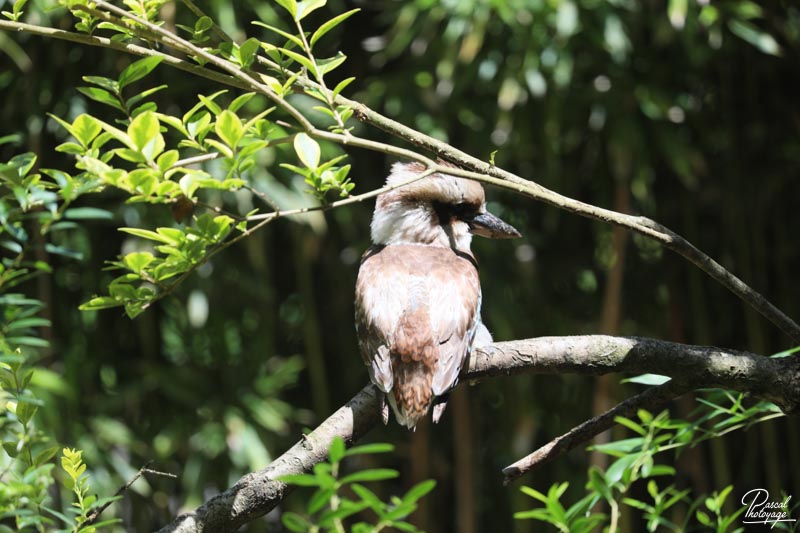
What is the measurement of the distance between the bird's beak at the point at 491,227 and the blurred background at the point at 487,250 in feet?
2.49

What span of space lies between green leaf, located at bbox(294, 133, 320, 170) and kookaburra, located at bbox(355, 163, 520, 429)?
0.45 m

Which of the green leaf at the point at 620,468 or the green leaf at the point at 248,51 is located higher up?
the green leaf at the point at 248,51

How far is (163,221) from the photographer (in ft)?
9.54

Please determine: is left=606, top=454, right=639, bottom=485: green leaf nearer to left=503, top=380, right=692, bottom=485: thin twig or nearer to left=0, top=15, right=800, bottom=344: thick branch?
left=503, top=380, right=692, bottom=485: thin twig

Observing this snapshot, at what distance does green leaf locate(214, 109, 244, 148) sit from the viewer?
106 cm

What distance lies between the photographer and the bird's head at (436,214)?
2256 millimetres

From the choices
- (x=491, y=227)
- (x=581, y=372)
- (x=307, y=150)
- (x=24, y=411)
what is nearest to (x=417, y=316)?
(x=491, y=227)

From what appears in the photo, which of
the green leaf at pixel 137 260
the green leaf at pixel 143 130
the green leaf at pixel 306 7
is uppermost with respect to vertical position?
the green leaf at pixel 306 7

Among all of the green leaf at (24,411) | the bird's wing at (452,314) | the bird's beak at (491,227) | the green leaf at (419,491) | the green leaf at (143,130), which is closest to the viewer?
the green leaf at (419,491)

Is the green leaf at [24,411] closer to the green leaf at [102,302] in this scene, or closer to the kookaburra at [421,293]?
the green leaf at [102,302]

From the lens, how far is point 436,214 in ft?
7.57

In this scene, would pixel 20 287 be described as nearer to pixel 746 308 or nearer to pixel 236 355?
pixel 236 355

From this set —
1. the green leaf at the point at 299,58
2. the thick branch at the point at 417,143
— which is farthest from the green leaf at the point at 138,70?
the green leaf at the point at 299,58

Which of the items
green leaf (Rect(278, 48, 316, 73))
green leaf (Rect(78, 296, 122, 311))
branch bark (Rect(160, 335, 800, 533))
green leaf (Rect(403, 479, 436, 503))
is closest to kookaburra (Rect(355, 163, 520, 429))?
branch bark (Rect(160, 335, 800, 533))
